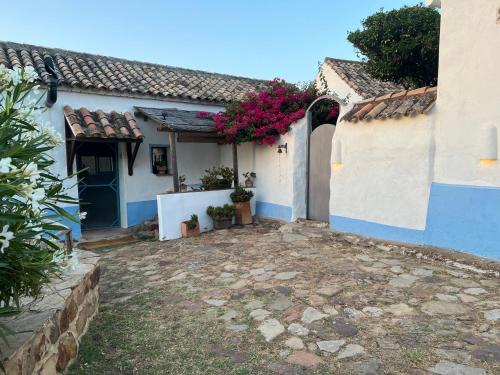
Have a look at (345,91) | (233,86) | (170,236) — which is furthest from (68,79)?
(345,91)

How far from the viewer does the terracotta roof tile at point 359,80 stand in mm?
12203

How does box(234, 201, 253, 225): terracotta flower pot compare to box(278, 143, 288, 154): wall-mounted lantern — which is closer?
box(278, 143, 288, 154): wall-mounted lantern

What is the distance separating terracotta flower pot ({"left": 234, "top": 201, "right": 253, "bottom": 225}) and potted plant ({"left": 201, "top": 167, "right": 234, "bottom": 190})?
Result: 2.20ft

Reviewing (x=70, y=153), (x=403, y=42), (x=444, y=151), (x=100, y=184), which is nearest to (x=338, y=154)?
(x=444, y=151)

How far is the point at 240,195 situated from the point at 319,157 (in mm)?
2343

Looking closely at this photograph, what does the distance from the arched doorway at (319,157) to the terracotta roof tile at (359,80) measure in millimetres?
3795

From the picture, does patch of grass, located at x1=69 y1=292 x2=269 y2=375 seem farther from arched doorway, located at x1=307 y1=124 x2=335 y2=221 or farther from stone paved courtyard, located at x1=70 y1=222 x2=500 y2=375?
arched doorway, located at x1=307 y1=124 x2=335 y2=221

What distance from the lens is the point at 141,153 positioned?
9.96m

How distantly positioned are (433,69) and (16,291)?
11.7m

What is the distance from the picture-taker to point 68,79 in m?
8.48

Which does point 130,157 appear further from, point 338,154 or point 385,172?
point 385,172

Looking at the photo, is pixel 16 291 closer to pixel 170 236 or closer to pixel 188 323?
pixel 188 323

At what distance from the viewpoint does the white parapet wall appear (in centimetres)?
822

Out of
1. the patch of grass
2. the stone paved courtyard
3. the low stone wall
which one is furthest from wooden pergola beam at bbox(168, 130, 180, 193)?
the low stone wall
